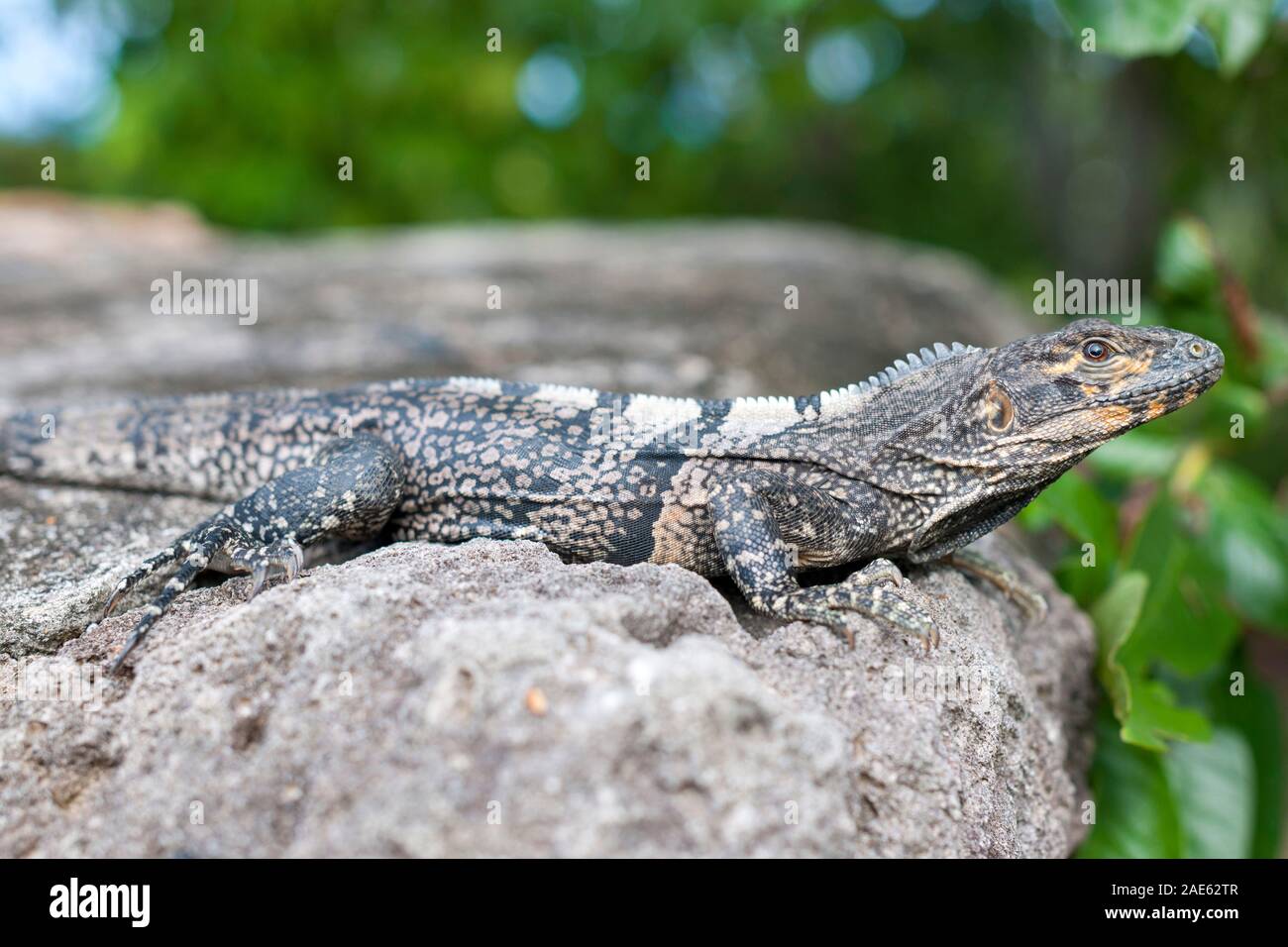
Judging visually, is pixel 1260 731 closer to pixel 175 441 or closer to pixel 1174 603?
pixel 1174 603

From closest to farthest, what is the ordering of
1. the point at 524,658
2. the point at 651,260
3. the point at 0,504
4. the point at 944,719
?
the point at 524,658
the point at 944,719
the point at 0,504
the point at 651,260

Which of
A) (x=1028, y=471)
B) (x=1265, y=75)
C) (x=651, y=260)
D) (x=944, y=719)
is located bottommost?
(x=944, y=719)

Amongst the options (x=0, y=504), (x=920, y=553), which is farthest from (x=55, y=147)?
(x=920, y=553)

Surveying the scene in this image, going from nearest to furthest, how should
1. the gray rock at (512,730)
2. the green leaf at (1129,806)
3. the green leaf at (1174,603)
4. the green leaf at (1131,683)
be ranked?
1. the gray rock at (512,730)
2. the green leaf at (1131,683)
3. the green leaf at (1129,806)
4. the green leaf at (1174,603)

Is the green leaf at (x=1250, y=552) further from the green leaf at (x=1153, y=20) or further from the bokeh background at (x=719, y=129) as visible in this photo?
the green leaf at (x=1153, y=20)

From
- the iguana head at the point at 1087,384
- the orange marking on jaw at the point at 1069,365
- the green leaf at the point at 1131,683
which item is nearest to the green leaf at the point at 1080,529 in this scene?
the green leaf at the point at 1131,683

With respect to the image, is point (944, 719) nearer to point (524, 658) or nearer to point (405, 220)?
point (524, 658)
